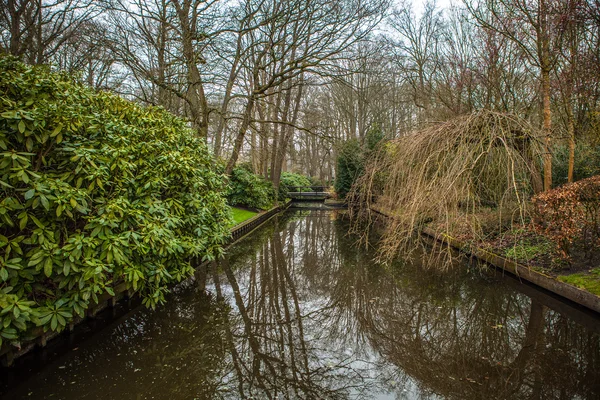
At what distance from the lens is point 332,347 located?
14.5 ft

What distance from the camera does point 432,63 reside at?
16203 mm

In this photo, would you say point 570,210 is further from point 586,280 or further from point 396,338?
point 396,338

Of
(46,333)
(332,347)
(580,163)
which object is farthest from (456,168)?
(580,163)

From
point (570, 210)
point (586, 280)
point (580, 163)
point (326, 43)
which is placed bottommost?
point (586, 280)

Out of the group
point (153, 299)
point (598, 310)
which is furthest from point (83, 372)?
point (598, 310)

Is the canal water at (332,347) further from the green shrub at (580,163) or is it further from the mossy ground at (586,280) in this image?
the green shrub at (580,163)

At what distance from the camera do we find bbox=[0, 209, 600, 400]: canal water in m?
3.50

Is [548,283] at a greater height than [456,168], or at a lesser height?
lesser

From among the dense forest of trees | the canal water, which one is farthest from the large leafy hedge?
the dense forest of trees

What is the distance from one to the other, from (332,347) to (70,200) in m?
3.39

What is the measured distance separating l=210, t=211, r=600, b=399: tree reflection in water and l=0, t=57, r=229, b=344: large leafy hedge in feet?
5.49

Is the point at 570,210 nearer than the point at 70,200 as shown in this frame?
No

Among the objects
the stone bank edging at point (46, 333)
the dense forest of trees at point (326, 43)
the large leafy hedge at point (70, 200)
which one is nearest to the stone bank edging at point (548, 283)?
the dense forest of trees at point (326, 43)

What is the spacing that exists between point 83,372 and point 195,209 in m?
2.85
